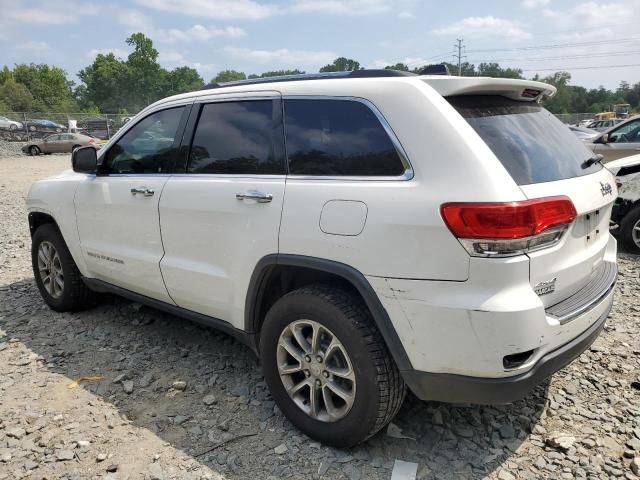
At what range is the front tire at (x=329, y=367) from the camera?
2.44m

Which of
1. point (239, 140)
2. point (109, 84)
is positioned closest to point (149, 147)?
point (239, 140)

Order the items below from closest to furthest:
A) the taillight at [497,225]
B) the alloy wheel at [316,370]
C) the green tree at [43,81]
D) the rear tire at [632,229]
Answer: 1. the taillight at [497,225]
2. the alloy wheel at [316,370]
3. the rear tire at [632,229]
4. the green tree at [43,81]

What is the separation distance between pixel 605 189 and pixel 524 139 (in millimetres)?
641

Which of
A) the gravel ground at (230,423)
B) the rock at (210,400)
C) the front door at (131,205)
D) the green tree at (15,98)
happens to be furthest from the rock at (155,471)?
the green tree at (15,98)

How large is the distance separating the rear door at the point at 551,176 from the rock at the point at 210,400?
2014 millimetres

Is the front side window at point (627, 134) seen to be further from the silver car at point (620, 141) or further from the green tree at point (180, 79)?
the green tree at point (180, 79)

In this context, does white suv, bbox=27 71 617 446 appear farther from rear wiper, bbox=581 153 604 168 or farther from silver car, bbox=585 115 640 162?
silver car, bbox=585 115 640 162

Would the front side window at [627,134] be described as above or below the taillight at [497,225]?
above

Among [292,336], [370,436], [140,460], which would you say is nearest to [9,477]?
[140,460]

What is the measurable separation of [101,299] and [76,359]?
3.66 feet

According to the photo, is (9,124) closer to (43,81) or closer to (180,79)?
(43,81)

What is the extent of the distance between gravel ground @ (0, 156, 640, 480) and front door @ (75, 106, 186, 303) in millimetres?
607

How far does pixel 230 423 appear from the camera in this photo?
3.00 metres

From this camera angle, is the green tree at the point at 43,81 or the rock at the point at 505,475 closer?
the rock at the point at 505,475
